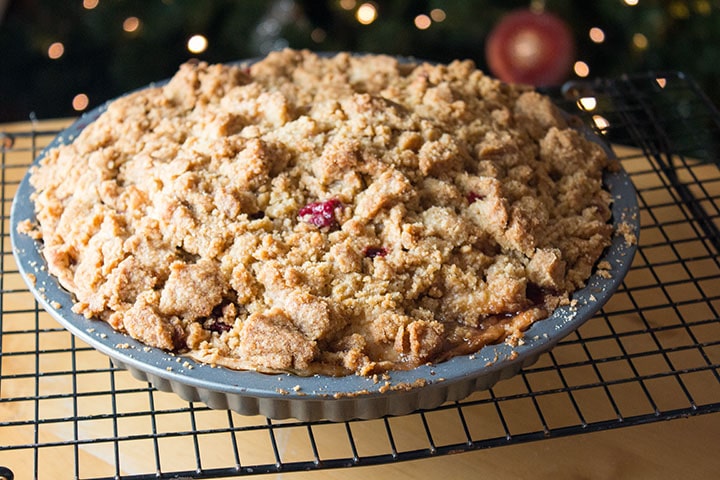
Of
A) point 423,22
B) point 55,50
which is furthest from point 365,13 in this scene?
point 55,50

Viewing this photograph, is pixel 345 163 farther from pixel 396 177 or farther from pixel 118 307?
pixel 118 307

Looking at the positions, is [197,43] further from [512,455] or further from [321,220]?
[512,455]

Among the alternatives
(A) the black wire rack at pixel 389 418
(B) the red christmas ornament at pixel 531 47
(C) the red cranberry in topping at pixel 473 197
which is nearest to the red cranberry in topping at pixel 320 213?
(C) the red cranberry in topping at pixel 473 197

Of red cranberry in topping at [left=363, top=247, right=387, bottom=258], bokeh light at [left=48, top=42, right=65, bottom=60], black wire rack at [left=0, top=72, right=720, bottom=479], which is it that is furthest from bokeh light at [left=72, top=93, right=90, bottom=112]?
red cranberry in topping at [left=363, top=247, right=387, bottom=258]

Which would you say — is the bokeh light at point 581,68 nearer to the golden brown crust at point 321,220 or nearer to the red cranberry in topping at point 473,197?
the golden brown crust at point 321,220

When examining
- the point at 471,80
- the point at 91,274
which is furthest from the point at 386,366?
the point at 471,80
